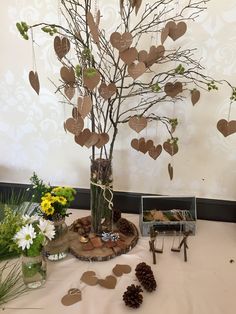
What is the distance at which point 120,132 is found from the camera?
122cm

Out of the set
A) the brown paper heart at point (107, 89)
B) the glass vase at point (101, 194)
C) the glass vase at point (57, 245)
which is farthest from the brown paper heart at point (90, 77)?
the glass vase at point (57, 245)

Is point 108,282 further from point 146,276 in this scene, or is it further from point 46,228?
point 46,228

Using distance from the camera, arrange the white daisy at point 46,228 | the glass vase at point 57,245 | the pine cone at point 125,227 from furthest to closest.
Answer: the pine cone at point 125,227, the glass vase at point 57,245, the white daisy at point 46,228

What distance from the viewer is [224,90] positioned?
1.12m

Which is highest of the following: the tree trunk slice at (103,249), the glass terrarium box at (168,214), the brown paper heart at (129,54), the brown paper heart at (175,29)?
the brown paper heart at (175,29)

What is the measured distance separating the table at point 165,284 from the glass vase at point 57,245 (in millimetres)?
22

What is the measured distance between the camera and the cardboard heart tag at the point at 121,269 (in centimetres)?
92

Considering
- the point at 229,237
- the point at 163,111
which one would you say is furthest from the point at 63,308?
the point at 163,111

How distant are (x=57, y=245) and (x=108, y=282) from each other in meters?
0.20

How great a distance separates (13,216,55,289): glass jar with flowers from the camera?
0.81 m

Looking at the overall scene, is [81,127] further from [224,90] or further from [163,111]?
[224,90]

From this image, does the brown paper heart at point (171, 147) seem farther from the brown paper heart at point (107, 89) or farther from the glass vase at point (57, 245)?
the glass vase at point (57, 245)

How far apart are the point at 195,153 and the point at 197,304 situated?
21.8 inches

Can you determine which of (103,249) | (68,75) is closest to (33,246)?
(103,249)
